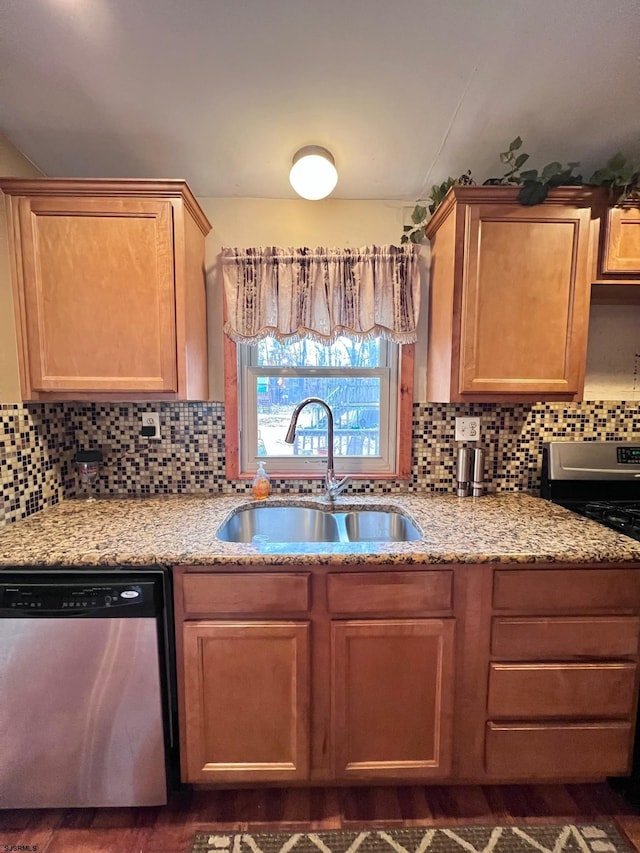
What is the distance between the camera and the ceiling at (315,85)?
0.97 m

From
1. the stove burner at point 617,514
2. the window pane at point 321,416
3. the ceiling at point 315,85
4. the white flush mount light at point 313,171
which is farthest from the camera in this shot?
the window pane at point 321,416

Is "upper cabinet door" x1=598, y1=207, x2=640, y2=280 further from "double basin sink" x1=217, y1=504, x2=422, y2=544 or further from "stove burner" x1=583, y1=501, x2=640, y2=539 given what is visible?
"double basin sink" x1=217, y1=504, x2=422, y2=544

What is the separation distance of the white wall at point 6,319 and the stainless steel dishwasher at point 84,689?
2.29ft

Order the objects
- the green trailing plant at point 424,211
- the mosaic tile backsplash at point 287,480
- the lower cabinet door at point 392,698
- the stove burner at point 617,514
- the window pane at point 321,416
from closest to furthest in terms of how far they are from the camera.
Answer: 1. the lower cabinet door at point 392,698
2. the stove burner at point 617,514
3. the green trailing plant at point 424,211
4. the mosaic tile backsplash at point 287,480
5. the window pane at point 321,416

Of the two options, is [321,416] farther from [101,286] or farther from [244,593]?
[101,286]

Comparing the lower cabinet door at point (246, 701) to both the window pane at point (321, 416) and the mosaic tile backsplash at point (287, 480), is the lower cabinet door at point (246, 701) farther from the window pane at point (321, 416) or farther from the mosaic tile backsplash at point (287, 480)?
the window pane at point (321, 416)

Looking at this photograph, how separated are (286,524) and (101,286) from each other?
124cm

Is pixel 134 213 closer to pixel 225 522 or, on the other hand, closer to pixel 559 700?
pixel 225 522

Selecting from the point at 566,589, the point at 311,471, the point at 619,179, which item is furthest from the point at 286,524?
the point at 619,179

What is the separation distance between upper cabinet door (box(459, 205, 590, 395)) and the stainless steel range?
379mm

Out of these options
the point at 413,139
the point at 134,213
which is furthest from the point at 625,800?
the point at 134,213

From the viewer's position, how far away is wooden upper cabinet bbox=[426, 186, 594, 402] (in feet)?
4.54

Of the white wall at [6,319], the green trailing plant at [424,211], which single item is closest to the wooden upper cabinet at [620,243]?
the green trailing plant at [424,211]

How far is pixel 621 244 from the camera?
4.63ft
